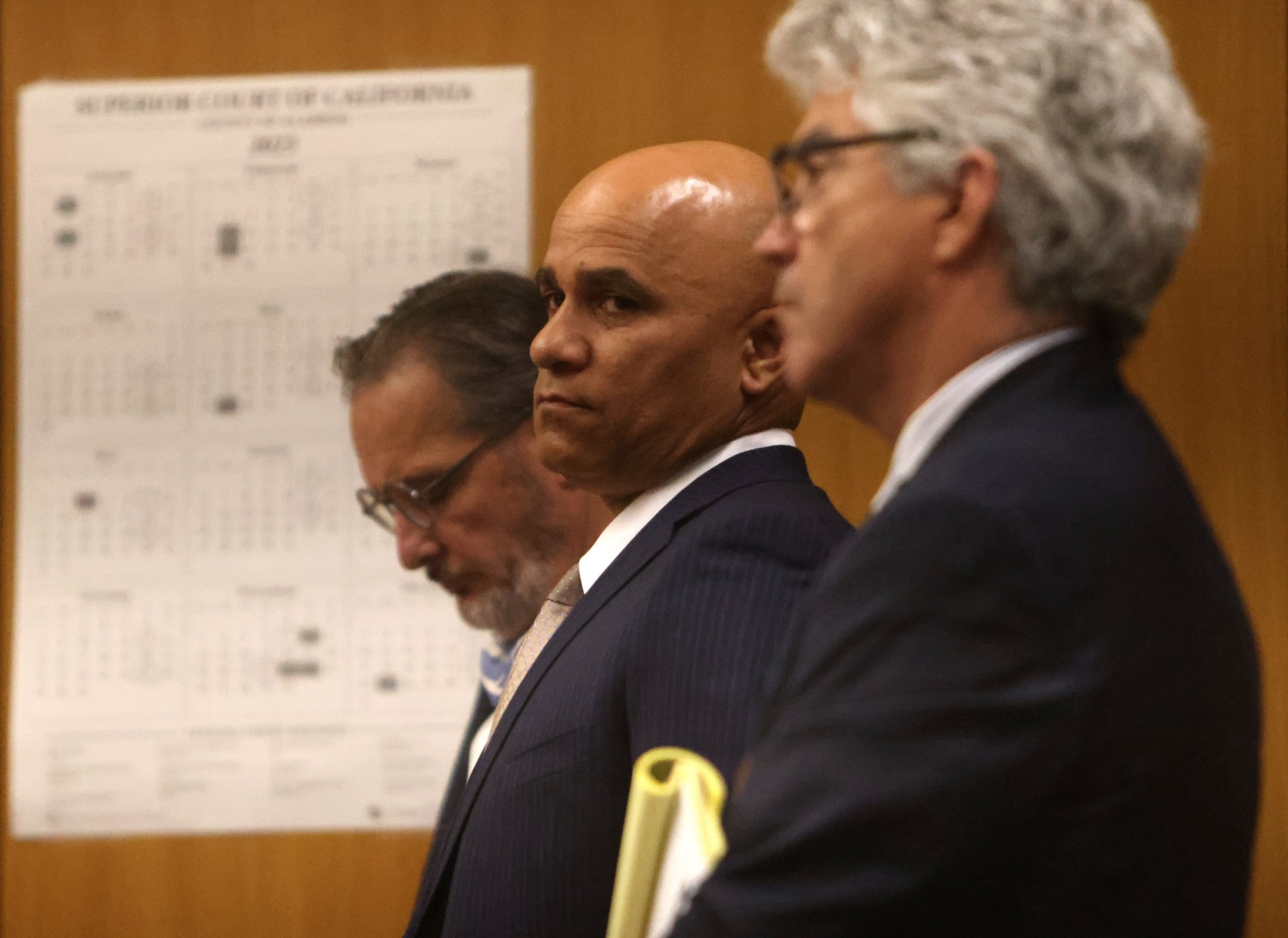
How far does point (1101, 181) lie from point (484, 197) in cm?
147

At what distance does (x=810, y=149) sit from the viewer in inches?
30.4

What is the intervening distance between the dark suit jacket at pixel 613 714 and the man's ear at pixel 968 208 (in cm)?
31

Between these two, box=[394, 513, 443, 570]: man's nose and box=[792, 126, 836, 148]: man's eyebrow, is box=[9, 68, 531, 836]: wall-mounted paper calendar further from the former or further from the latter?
box=[792, 126, 836, 148]: man's eyebrow

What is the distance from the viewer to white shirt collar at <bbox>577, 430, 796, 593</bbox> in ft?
3.81

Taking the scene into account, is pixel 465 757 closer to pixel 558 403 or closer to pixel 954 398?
pixel 558 403

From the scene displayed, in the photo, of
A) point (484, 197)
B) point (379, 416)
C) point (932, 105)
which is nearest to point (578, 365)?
point (932, 105)

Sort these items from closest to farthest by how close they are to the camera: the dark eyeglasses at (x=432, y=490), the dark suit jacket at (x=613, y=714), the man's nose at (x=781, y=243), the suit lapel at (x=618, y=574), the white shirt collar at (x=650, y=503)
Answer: the man's nose at (x=781, y=243) < the dark suit jacket at (x=613, y=714) < the suit lapel at (x=618, y=574) < the white shirt collar at (x=650, y=503) < the dark eyeglasses at (x=432, y=490)

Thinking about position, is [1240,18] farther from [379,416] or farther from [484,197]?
[379,416]

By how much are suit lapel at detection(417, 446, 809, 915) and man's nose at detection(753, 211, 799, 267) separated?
315 mm

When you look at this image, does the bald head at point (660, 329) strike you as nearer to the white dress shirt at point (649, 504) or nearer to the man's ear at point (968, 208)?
the white dress shirt at point (649, 504)

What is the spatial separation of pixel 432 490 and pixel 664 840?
1082 millimetres

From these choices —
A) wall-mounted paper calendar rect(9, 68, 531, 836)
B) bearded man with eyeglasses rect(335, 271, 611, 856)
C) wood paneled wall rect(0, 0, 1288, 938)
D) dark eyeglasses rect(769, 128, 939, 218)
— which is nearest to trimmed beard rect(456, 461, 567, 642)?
bearded man with eyeglasses rect(335, 271, 611, 856)

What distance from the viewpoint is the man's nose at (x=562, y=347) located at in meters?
1.16

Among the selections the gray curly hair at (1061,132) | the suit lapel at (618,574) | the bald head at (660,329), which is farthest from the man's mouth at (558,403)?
the gray curly hair at (1061,132)
